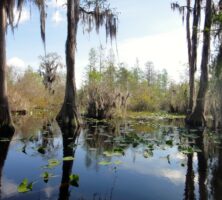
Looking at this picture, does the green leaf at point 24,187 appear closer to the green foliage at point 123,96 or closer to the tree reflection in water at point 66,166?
the tree reflection in water at point 66,166

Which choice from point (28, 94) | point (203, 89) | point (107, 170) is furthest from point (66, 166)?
point (28, 94)

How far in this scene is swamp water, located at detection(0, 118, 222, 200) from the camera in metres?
4.33

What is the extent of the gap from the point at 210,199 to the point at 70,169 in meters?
2.60

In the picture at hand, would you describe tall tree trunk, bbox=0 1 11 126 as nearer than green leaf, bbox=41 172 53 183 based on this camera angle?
No

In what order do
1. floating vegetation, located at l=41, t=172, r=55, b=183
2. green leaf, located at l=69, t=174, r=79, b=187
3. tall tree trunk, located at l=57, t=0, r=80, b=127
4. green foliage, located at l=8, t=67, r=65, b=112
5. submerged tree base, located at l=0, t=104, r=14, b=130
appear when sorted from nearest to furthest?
green leaf, located at l=69, t=174, r=79, b=187, floating vegetation, located at l=41, t=172, r=55, b=183, submerged tree base, located at l=0, t=104, r=14, b=130, tall tree trunk, located at l=57, t=0, r=80, b=127, green foliage, located at l=8, t=67, r=65, b=112

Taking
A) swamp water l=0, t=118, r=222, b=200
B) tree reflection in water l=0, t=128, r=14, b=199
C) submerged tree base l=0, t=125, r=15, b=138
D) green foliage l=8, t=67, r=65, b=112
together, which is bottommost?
swamp water l=0, t=118, r=222, b=200

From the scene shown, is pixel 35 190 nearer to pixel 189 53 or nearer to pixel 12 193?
pixel 12 193

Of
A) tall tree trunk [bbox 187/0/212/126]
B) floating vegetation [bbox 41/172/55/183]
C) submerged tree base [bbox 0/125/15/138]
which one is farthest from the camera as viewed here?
tall tree trunk [bbox 187/0/212/126]

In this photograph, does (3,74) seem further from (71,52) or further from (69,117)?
(71,52)

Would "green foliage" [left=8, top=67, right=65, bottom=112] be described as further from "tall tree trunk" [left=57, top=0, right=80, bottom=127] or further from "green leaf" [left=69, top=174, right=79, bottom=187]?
"green leaf" [left=69, top=174, right=79, bottom=187]

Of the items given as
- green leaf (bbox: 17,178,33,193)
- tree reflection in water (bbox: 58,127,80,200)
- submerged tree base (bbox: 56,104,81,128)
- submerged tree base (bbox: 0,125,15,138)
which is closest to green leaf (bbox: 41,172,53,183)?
tree reflection in water (bbox: 58,127,80,200)

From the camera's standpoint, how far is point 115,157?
686 cm

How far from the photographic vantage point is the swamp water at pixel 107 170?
14.2 feet

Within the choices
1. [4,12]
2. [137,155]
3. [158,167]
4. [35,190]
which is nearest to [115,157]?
[137,155]
